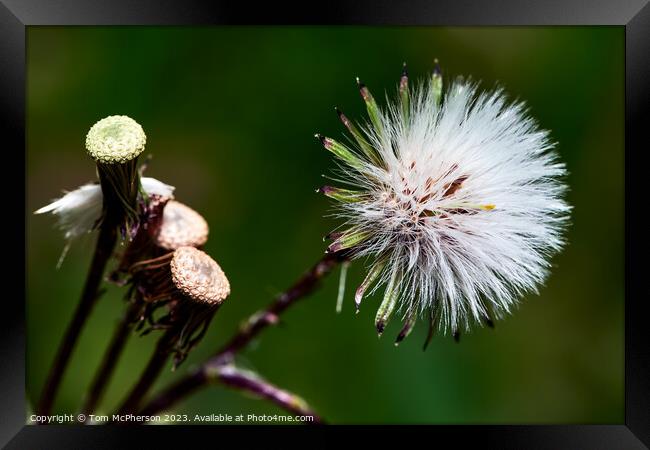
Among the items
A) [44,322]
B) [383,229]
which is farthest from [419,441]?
[44,322]

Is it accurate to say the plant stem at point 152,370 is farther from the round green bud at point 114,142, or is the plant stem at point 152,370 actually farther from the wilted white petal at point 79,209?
the round green bud at point 114,142

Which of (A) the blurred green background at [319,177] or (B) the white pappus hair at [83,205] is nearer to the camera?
(B) the white pappus hair at [83,205]

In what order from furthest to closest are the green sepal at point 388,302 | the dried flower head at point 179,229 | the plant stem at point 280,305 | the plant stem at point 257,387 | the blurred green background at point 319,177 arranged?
the blurred green background at point 319,177 < the plant stem at point 257,387 < the plant stem at point 280,305 < the dried flower head at point 179,229 < the green sepal at point 388,302

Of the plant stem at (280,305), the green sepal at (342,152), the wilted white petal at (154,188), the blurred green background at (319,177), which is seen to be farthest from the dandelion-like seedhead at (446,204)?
the blurred green background at (319,177)

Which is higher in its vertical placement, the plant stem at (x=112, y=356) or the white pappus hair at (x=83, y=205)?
the white pappus hair at (x=83, y=205)

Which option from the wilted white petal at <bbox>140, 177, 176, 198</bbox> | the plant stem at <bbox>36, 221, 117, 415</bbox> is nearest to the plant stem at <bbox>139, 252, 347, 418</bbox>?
the plant stem at <bbox>36, 221, 117, 415</bbox>

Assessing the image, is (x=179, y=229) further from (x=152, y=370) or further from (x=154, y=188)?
(x=152, y=370)

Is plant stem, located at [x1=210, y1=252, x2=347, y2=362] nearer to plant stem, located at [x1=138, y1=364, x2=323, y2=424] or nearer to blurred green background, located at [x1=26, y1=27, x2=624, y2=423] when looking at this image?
plant stem, located at [x1=138, y1=364, x2=323, y2=424]
